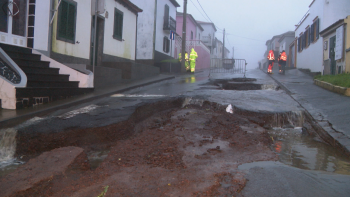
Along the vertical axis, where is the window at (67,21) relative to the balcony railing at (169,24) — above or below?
below

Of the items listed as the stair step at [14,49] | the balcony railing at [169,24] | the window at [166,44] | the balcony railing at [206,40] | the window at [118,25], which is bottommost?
the stair step at [14,49]

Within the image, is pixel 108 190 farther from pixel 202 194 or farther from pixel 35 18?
pixel 35 18

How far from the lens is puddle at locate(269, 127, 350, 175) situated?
12.3 ft

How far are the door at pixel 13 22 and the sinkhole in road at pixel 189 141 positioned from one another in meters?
4.70

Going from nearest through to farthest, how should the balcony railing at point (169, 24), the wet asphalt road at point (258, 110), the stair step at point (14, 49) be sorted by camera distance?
the wet asphalt road at point (258, 110), the stair step at point (14, 49), the balcony railing at point (169, 24)

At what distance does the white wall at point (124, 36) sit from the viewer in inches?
515

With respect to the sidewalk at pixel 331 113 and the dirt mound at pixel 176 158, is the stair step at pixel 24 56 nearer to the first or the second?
the dirt mound at pixel 176 158

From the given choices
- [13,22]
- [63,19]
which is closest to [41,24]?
[13,22]

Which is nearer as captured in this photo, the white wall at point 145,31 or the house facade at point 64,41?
the house facade at point 64,41

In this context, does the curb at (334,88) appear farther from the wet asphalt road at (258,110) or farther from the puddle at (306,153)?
the puddle at (306,153)

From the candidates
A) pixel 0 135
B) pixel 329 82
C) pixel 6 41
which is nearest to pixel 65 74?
pixel 6 41

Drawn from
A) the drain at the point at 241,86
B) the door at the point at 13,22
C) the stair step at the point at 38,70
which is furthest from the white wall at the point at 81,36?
the drain at the point at 241,86

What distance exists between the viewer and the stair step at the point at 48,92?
20.8 feet

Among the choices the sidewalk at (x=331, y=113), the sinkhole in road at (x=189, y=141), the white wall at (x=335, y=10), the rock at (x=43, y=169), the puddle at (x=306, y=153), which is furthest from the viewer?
the white wall at (x=335, y=10)
